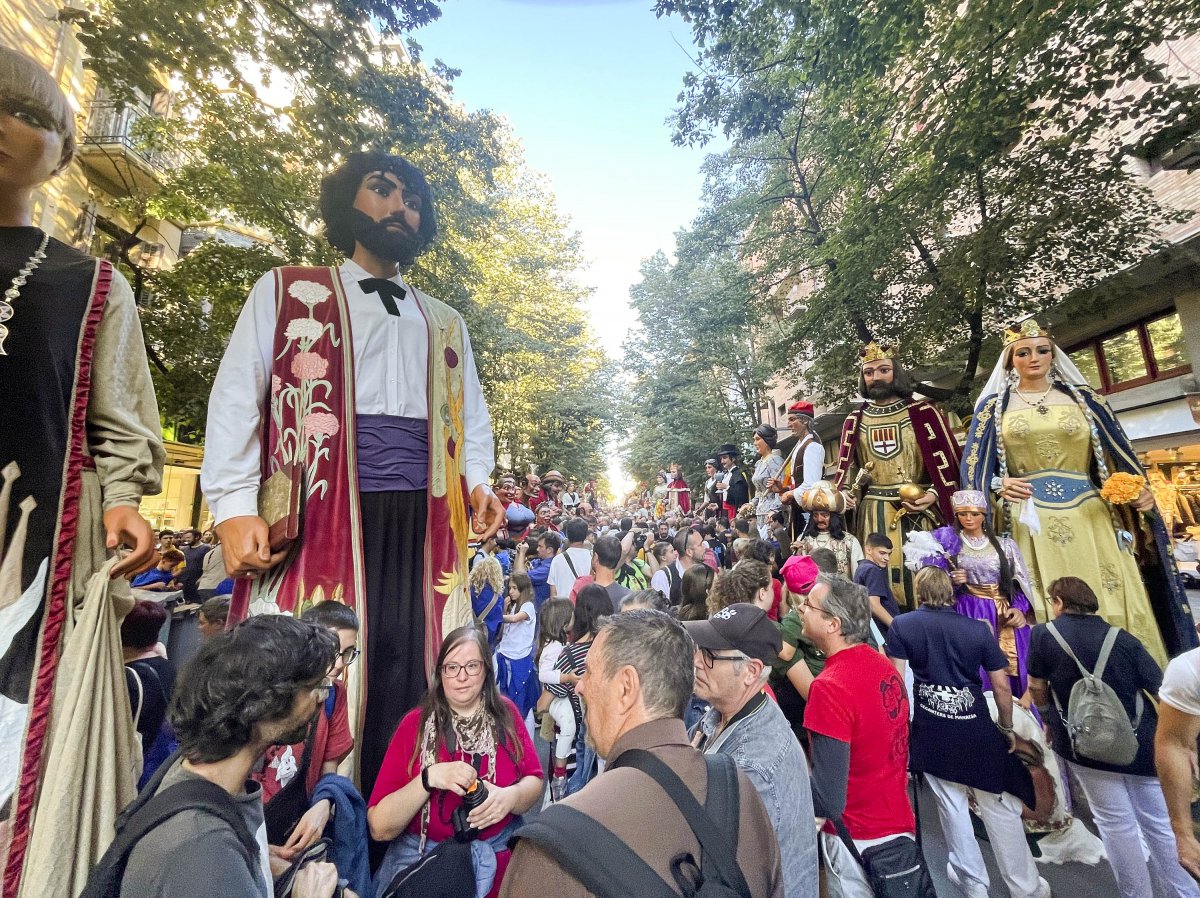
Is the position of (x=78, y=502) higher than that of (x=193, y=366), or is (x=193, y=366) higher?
(x=193, y=366)

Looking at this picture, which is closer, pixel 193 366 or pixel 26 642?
pixel 26 642

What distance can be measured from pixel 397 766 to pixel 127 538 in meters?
1.17

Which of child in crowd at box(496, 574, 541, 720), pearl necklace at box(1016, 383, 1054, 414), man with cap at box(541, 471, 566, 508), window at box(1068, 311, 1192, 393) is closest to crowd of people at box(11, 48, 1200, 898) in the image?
pearl necklace at box(1016, 383, 1054, 414)

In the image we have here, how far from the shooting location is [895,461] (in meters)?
5.48

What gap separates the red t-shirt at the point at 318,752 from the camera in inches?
77.4

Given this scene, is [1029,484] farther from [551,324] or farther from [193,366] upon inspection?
[551,324]

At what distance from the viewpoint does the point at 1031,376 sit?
4.59m

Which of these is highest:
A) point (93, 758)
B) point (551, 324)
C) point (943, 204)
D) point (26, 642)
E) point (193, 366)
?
point (551, 324)

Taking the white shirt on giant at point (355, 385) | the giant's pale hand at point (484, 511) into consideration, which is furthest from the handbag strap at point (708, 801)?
the white shirt on giant at point (355, 385)

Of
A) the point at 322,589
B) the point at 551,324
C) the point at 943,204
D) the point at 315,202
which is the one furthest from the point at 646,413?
the point at 322,589

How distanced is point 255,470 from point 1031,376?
17.6 ft

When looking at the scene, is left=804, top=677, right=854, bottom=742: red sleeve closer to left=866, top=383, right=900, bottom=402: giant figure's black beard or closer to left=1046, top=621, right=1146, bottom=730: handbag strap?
left=1046, top=621, right=1146, bottom=730: handbag strap

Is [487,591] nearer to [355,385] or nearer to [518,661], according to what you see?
[518,661]

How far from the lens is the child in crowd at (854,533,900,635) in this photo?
4.79 meters
